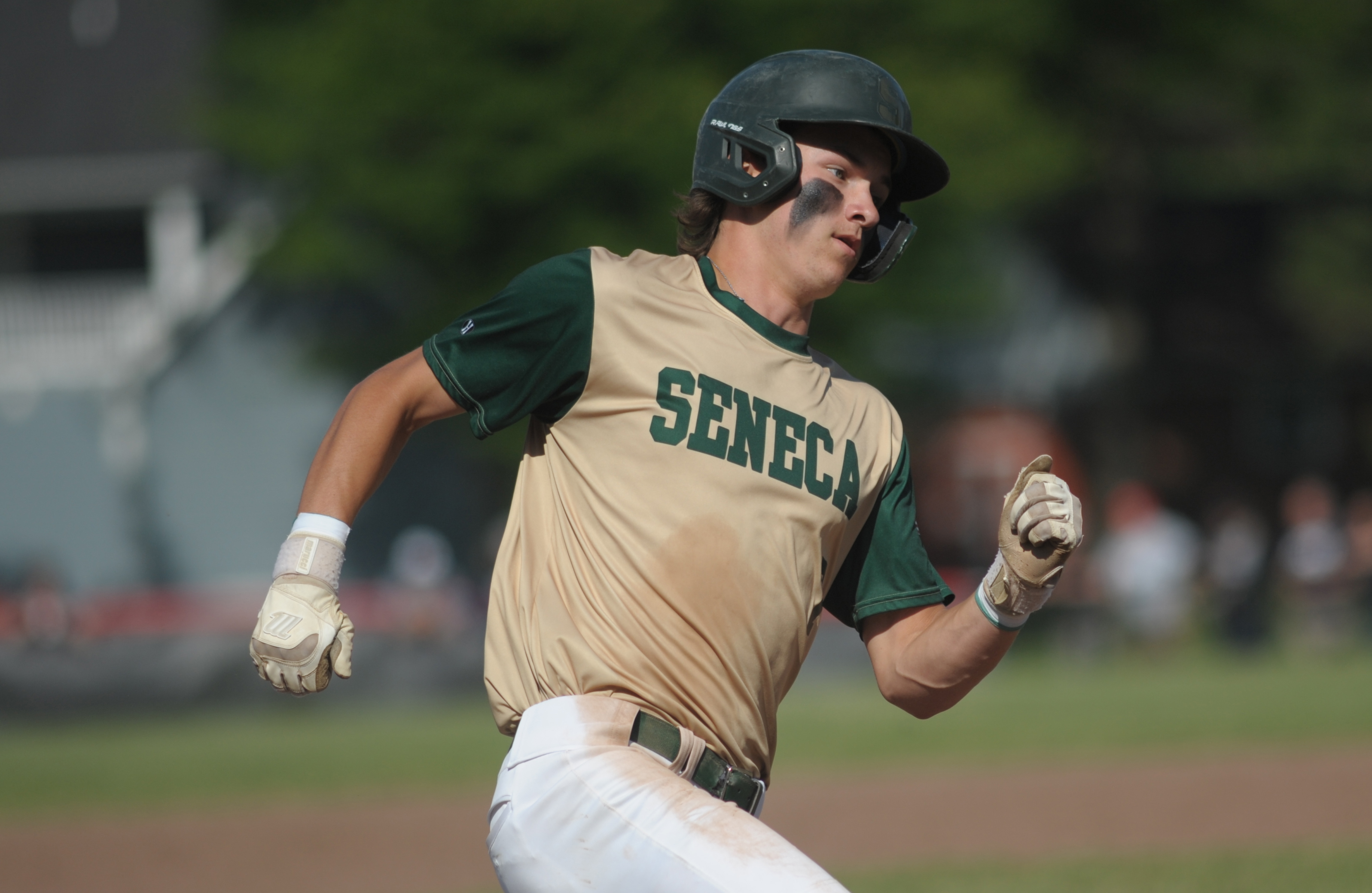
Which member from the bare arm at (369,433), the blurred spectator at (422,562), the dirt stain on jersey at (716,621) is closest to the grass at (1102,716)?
the blurred spectator at (422,562)

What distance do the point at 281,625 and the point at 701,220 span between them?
1.42 meters

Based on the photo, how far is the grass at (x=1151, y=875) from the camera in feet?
23.9

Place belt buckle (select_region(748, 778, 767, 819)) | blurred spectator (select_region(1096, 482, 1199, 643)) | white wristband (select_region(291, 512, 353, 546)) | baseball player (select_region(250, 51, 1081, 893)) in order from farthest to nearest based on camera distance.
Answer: blurred spectator (select_region(1096, 482, 1199, 643))
belt buckle (select_region(748, 778, 767, 819))
white wristband (select_region(291, 512, 353, 546))
baseball player (select_region(250, 51, 1081, 893))

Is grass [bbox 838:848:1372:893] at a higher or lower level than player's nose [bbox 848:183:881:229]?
lower

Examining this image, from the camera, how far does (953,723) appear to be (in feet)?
48.8

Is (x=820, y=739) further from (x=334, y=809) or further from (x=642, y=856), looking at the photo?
(x=642, y=856)

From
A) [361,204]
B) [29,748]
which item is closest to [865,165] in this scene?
[29,748]

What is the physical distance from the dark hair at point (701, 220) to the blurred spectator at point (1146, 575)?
16.8 m

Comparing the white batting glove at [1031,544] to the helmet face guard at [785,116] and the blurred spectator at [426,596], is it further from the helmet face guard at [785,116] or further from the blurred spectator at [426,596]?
the blurred spectator at [426,596]

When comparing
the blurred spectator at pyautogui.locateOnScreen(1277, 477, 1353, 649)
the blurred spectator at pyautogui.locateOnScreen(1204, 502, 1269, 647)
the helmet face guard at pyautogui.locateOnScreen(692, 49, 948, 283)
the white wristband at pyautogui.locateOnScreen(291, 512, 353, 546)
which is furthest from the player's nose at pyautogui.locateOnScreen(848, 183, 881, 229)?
the blurred spectator at pyautogui.locateOnScreen(1277, 477, 1353, 649)

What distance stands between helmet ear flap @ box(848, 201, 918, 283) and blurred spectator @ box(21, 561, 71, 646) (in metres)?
14.7

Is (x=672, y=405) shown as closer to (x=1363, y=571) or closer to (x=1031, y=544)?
(x=1031, y=544)

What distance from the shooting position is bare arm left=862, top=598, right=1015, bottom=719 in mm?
3379

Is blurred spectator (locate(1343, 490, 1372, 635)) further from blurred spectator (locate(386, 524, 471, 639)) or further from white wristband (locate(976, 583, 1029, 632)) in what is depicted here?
white wristband (locate(976, 583, 1029, 632))
